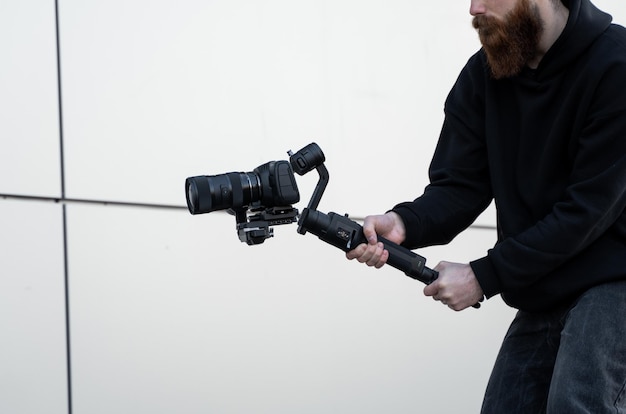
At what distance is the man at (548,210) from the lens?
3064mm

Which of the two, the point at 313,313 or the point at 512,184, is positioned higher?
the point at 512,184

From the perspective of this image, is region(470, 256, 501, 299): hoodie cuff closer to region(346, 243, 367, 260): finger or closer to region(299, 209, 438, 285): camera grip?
region(299, 209, 438, 285): camera grip

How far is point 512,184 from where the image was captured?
11.1 ft

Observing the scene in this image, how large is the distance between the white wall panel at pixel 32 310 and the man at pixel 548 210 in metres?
1.42

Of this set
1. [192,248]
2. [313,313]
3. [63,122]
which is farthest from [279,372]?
[63,122]

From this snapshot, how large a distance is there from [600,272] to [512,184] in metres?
0.39

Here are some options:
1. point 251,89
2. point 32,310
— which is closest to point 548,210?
point 251,89

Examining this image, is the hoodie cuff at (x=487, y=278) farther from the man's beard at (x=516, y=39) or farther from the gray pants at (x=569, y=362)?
the man's beard at (x=516, y=39)

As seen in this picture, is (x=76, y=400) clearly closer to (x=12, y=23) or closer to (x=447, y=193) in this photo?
(x=12, y=23)

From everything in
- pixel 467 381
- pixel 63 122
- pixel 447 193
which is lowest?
pixel 467 381

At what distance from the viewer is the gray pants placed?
9.80ft

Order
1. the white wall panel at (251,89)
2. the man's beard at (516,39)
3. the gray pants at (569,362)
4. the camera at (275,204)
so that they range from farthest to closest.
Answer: the white wall panel at (251,89), the man's beard at (516,39), the camera at (275,204), the gray pants at (569,362)

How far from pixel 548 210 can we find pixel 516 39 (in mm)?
501

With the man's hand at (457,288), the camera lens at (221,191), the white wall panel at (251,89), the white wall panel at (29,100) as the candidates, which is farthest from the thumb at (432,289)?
the white wall panel at (29,100)
